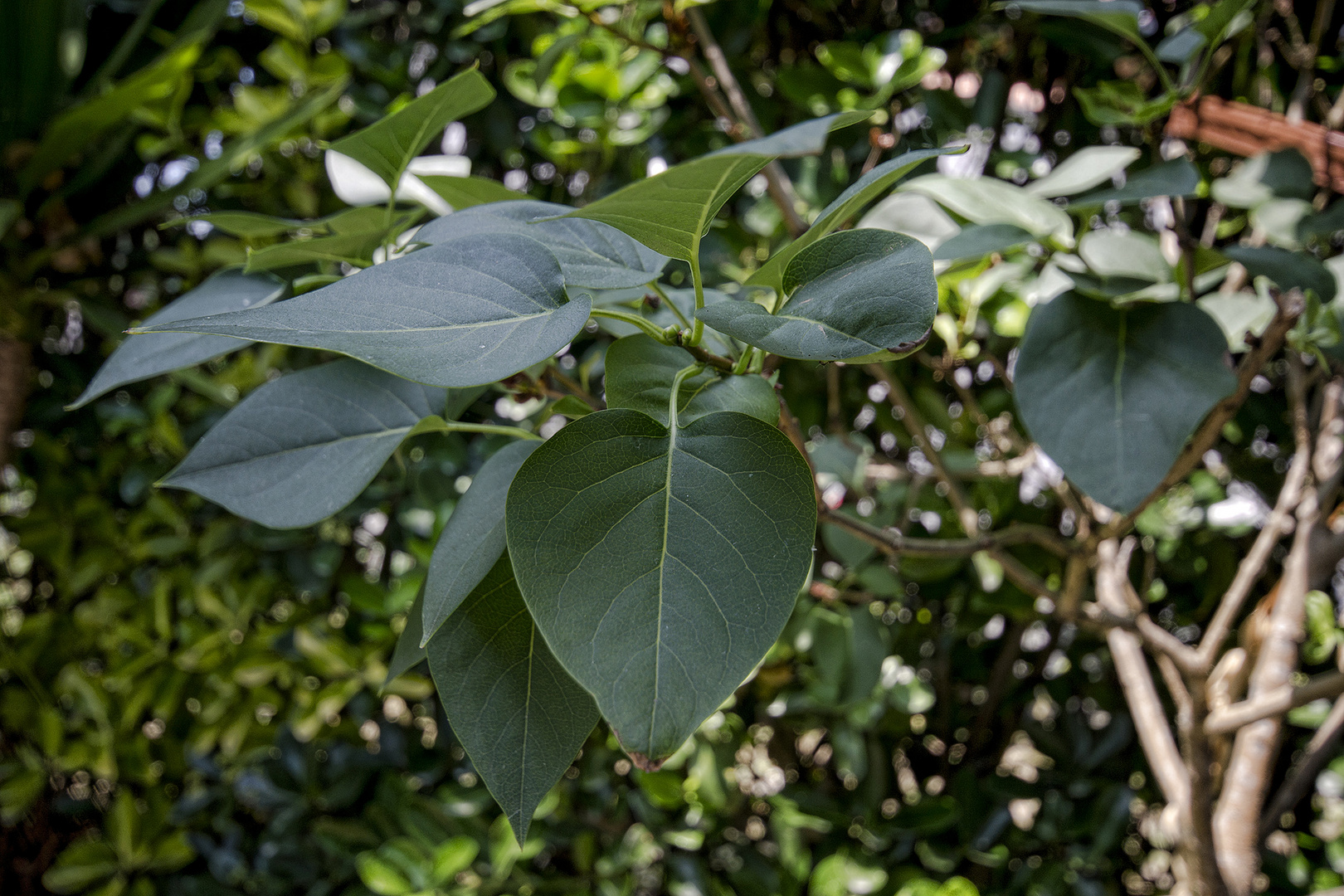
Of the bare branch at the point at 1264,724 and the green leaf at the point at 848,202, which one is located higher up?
the green leaf at the point at 848,202

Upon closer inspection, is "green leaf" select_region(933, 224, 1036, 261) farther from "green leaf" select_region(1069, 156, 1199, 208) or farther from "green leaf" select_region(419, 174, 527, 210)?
"green leaf" select_region(419, 174, 527, 210)

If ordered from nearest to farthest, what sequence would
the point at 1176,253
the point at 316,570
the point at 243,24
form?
the point at 1176,253, the point at 316,570, the point at 243,24

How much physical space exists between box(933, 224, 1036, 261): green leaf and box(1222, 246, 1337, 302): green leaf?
0.42ft

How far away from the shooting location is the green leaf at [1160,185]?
429mm

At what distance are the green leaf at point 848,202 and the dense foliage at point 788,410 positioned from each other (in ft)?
0.31

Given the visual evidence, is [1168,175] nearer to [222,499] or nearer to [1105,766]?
[222,499]

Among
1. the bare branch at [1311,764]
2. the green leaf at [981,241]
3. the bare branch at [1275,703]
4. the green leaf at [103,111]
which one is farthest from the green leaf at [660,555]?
the green leaf at [103,111]

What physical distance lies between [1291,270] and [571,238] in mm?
406

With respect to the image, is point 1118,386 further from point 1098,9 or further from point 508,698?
point 508,698

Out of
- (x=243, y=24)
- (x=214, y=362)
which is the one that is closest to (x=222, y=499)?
(x=214, y=362)

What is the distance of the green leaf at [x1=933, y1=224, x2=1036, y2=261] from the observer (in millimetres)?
425

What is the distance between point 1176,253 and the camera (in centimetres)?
71

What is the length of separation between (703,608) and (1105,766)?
0.87m

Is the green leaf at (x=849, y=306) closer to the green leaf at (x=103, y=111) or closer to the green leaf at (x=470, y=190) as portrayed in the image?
the green leaf at (x=470, y=190)
